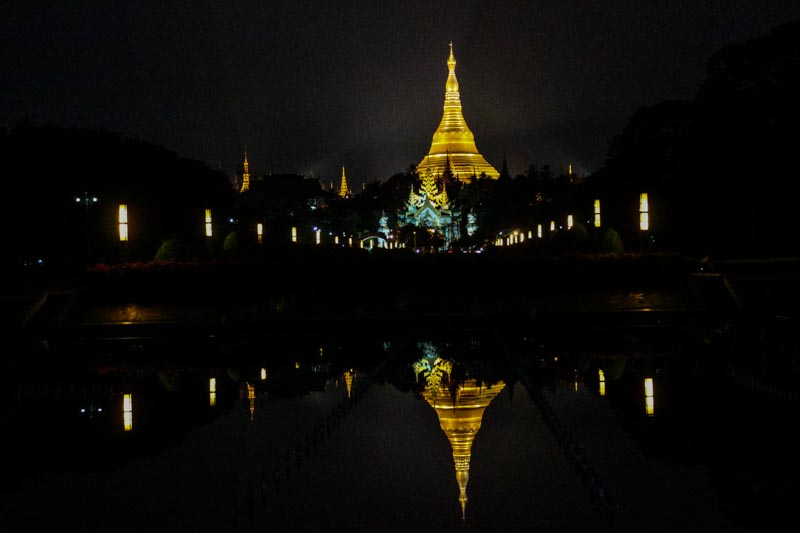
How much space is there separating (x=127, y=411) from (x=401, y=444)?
4612 millimetres

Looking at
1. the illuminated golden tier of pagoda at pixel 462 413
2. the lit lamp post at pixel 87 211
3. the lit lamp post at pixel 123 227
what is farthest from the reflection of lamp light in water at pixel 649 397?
the lit lamp post at pixel 87 211

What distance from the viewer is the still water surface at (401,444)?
32.9 ft

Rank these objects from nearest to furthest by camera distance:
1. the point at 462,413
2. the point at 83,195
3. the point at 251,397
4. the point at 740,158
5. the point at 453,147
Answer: the point at 462,413 → the point at 251,397 → the point at 740,158 → the point at 83,195 → the point at 453,147

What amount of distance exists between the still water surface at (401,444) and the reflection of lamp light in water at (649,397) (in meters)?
0.04

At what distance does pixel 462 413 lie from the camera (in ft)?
50.0

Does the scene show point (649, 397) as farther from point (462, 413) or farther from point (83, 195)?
point (83, 195)

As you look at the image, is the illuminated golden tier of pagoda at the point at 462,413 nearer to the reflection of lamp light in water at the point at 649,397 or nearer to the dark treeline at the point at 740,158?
the reflection of lamp light in water at the point at 649,397

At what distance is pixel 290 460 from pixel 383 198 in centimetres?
7333

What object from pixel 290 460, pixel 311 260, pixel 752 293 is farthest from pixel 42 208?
pixel 290 460

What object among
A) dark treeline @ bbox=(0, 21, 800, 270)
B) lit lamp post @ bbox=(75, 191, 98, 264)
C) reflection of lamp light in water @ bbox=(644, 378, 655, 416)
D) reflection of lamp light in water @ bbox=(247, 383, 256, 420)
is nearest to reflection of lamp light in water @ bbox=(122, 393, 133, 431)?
reflection of lamp light in water @ bbox=(247, 383, 256, 420)

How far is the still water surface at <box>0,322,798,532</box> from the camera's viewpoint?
10.0 metres

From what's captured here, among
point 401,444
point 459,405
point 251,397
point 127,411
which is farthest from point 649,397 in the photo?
point 127,411

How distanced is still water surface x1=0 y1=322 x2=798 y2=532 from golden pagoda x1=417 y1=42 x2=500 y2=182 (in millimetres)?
76735

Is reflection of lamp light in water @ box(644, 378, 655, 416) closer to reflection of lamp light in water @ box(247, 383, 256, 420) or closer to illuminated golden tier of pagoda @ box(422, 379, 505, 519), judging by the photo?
illuminated golden tier of pagoda @ box(422, 379, 505, 519)
